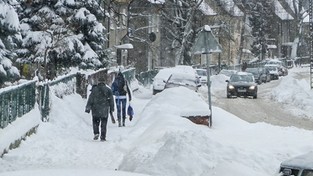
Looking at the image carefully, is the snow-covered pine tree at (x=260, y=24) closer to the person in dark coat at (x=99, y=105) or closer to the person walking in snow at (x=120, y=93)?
the person walking in snow at (x=120, y=93)

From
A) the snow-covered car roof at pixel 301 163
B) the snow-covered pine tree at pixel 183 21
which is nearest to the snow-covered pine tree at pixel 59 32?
the snow-covered car roof at pixel 301 163

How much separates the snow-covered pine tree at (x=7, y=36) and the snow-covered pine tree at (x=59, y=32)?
9.42 metres

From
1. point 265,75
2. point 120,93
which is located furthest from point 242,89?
point 120,93

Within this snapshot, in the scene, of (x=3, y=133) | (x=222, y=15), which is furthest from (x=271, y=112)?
(x=222, y=15)

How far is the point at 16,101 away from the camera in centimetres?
1376

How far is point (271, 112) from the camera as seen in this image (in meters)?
28.5

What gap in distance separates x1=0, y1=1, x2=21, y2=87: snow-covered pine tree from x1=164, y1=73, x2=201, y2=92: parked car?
1709 centimetres

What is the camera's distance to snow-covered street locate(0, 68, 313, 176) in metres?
9.42

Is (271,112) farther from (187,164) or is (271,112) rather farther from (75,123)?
(187,164)

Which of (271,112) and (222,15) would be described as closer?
(271,112)

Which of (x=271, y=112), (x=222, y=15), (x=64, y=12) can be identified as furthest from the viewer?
(x=222, y=15)

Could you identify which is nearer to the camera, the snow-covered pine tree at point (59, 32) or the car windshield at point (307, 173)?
the car windshield at point (307, 173)

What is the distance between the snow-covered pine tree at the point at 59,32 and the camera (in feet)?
84.8

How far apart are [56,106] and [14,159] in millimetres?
6168
